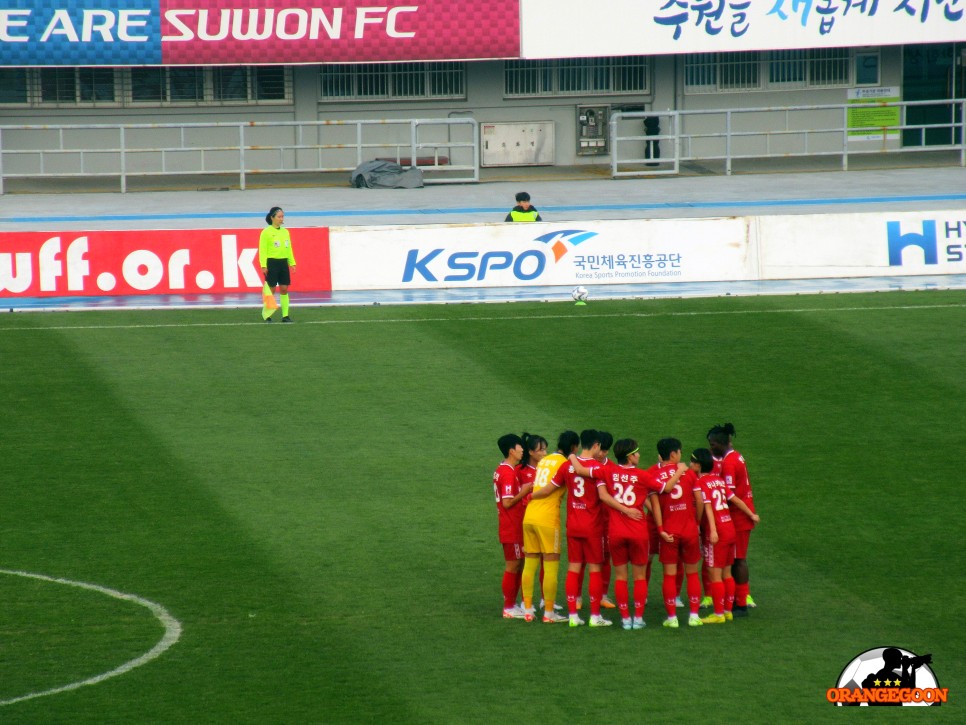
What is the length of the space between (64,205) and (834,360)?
68.8ft

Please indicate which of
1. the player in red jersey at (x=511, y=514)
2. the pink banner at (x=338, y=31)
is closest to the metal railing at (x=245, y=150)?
the pink banner at (x=338, y=31)

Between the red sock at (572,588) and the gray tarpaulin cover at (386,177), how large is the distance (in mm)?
26030

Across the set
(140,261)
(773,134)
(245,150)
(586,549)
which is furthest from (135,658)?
(773,134)

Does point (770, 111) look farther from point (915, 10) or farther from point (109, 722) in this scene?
point (109, 722)

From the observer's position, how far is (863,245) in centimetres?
2564

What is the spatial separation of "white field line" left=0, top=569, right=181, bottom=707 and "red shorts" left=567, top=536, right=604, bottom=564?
121 inches

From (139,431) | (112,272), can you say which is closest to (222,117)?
(112,272)

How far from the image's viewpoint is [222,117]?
37750 millimetres

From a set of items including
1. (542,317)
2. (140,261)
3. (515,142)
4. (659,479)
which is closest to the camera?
(659,479)

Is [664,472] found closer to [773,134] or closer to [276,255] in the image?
[276,255]

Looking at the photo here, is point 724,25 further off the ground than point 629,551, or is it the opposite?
point 724,25

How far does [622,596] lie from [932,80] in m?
32.3

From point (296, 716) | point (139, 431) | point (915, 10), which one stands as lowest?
point (296, 716)

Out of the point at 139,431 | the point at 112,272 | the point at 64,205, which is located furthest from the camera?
the point at 64,205
